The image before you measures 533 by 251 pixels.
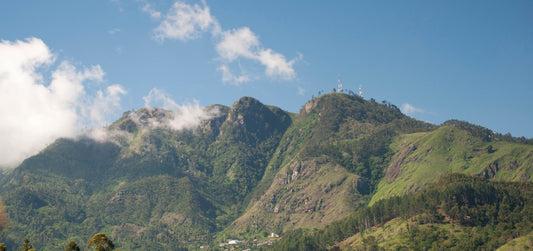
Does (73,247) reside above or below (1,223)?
below

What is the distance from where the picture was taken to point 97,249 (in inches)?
3132

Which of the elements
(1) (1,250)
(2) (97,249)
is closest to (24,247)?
(1) (1,250)

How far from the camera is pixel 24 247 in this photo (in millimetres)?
79125

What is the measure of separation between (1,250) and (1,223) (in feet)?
26.0

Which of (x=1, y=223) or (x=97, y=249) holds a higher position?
(x=1, y=223)

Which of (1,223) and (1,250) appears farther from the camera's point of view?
(1,223)

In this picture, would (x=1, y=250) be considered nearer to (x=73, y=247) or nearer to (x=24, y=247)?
(x=24, y=247)

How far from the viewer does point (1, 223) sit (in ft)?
263

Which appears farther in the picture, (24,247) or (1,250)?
(24,247)

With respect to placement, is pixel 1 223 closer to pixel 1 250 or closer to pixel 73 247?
pixel 1 250

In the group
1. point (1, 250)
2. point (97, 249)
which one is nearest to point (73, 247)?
point (97, 249)

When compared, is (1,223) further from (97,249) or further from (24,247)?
(97,249)

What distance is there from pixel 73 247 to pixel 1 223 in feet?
45.7
